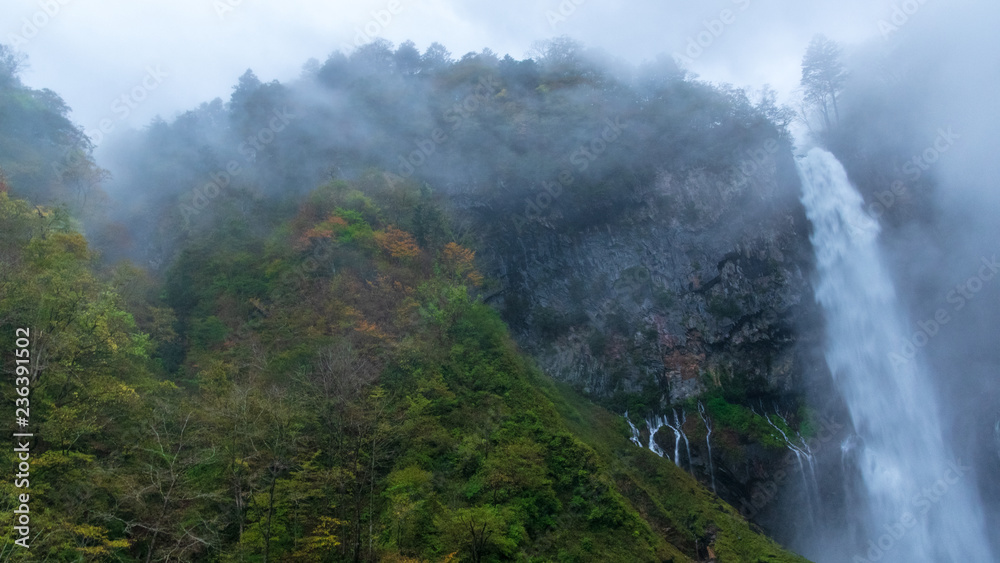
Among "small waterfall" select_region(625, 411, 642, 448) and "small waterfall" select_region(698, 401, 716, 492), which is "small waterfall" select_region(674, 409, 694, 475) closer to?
"small waterfall" select_region(698, 401, 716, 492)

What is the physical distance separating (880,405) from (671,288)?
1287 cm

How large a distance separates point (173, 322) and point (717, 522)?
85.0 feet

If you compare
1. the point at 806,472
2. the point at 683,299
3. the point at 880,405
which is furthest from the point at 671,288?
the point at 880,405

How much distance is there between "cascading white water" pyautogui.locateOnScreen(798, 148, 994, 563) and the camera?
25.9 m

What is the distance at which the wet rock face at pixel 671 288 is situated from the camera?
31.1m

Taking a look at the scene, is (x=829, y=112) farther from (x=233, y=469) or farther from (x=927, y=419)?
(x=233, y=469)

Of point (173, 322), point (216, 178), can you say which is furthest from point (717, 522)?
point (216, 178)

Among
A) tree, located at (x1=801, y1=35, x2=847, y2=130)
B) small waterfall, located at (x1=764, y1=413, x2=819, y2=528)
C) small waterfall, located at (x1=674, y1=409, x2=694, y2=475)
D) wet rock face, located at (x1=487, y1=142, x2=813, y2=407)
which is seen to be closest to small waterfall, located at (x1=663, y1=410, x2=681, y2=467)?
small waterfall, located at (x1=674, y1=409, x2=694, y2=475)

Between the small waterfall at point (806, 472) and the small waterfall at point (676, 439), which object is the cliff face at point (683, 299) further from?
the small waterfall at point (806, 472)

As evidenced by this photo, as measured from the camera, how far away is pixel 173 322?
26062 mm

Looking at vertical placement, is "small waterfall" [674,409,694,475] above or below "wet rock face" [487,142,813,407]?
below

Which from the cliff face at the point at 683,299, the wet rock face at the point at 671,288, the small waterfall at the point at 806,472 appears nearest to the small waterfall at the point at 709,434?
the cliff face at the point at 683,299

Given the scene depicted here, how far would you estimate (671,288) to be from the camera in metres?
32.7

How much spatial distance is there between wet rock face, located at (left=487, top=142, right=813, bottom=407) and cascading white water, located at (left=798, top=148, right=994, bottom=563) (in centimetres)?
219
